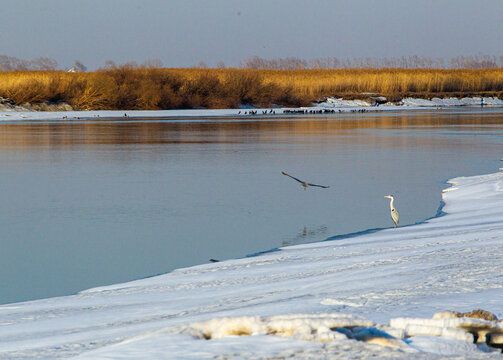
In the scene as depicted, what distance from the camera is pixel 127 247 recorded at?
5.28 meters

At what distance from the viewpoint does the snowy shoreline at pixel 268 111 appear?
92.2 ft

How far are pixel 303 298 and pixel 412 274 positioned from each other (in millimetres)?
699

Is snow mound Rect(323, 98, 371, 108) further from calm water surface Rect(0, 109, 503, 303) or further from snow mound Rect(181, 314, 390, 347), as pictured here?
snow mound Rect(181, 314, 390, 347)

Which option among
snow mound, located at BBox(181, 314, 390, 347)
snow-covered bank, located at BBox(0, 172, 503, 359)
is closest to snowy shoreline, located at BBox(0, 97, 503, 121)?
snow-covered bank, located at BBox(0, 172, 503, 359)

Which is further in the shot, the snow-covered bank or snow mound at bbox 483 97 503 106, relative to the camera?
snow mound at bbox 483 97 503 106

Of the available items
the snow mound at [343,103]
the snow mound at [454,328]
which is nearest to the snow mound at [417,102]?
the snow mound at [343,103]

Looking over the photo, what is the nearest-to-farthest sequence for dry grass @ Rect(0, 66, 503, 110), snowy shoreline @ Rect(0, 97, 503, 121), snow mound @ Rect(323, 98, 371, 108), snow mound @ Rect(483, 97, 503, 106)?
snowy shoreline @ Rect(0, 97, 503, 121) → dry grass @ Rect(0, 66, 503, 110) → snow mound @ Rect(323, 98, 371, 108) → snow mound @ Rect(483, 97, 503, 106)

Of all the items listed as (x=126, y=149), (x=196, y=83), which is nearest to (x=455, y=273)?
(x=126, y=149)

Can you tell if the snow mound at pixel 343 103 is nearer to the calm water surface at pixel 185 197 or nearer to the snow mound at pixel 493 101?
the snow mound at pixel 493 101

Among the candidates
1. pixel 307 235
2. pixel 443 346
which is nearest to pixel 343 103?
pixel 307 235

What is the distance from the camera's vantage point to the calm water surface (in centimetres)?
500

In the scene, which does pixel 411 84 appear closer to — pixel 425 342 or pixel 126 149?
pixel 126 149

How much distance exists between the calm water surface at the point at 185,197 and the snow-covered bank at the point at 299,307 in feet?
1.91

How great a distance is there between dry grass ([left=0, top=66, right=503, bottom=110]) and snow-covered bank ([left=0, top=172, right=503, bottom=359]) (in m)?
27.4
